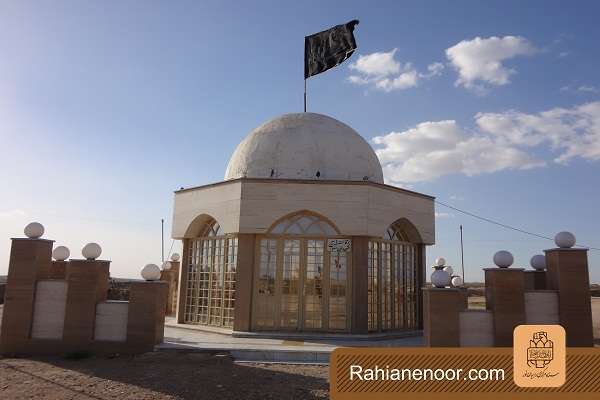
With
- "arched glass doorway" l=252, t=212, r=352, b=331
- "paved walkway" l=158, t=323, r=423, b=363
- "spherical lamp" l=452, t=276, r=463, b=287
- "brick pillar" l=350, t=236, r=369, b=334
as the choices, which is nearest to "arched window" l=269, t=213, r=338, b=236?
"arched glass doorway" l=252, t=212, r=352, b=331

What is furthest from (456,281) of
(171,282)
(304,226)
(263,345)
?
(171,282)

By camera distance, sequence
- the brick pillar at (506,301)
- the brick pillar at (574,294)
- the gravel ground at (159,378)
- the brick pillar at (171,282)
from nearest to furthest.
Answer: the gravel ground at (159,378) → the brick pillar at (506,301) → the brick pillar at (574,294) → the brick pillar at (171,282)

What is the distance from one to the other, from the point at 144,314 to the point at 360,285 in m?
6.34

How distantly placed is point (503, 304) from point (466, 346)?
140 cm

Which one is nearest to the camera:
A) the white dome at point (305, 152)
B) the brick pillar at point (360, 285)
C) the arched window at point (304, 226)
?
the brick pillar at point (360, 285)

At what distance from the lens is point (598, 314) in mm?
26328

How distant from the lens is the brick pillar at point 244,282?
14.4 meters

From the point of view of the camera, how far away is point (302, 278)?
14.8m

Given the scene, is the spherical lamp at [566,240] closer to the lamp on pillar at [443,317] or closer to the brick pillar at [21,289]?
the lamp on pillar at [443,317]

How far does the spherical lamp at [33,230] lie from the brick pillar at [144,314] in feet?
9.71

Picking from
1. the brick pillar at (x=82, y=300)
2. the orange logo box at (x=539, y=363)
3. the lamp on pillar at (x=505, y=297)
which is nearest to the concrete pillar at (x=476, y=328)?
the lamp on pillar at (x=505, y=297)

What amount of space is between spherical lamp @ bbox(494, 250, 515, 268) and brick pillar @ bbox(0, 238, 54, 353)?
11.6 m

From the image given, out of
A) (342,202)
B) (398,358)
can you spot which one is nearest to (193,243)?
(342,202)

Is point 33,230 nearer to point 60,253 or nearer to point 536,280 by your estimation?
point 60,253
